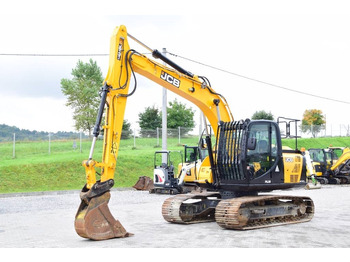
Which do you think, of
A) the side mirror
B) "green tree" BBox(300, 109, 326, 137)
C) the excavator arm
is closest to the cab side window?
the side mirror

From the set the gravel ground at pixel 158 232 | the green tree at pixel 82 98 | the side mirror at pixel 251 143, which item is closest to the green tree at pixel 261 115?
the green tree at pixel 82 98

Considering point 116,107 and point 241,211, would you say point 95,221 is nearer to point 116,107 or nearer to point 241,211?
point 116,107


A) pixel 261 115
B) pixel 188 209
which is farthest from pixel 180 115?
pixel 188 209

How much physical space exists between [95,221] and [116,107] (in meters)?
2.60

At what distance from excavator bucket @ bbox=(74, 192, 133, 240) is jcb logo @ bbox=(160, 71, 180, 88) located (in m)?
3.67

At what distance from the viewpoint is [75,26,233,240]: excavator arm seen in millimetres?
9914

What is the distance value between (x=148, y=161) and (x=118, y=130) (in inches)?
933

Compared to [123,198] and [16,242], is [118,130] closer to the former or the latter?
[16,242]

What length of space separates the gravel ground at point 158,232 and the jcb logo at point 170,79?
11.9ft

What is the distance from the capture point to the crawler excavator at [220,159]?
1090 centimetres

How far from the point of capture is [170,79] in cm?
1265

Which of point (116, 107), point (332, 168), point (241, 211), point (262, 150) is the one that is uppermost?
point (116, 107)

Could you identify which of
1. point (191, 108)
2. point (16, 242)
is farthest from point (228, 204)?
point (191, 108)

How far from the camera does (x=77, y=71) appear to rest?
176ft
